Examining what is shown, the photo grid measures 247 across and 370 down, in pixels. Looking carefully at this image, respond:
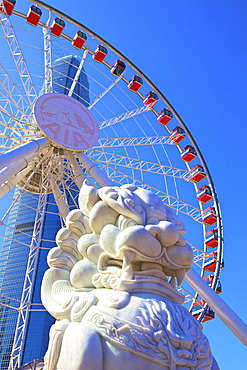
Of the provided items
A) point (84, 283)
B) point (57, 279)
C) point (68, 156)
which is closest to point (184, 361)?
point (84, 283)

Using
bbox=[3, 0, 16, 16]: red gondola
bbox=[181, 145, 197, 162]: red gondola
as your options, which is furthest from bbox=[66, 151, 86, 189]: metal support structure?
bbox=[3, 0, 16, 16]: red gondola

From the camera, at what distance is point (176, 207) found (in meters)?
18.5

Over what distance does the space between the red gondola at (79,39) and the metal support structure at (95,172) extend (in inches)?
252

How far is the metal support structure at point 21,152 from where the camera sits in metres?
11.8

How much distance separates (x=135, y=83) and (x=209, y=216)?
717cm

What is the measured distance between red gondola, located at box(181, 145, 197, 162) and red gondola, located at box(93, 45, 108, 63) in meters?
5.86

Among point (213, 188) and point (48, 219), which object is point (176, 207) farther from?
point (48, 219)

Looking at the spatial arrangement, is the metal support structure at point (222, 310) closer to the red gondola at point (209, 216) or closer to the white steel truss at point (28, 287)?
the white steel truss at point (28, 287)

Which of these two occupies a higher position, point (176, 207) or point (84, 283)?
point (176, 207)

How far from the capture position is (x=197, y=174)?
19281 mm

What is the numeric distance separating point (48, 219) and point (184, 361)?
53.9 m

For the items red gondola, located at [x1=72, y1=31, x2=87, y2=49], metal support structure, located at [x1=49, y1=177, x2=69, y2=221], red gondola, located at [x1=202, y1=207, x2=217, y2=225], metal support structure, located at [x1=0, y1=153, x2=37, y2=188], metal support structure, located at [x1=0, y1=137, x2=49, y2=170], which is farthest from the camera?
red gondola, located at [x1=202, y1=207, x2=217, y2=225]

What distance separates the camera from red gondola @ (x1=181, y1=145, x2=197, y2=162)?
19.4 m

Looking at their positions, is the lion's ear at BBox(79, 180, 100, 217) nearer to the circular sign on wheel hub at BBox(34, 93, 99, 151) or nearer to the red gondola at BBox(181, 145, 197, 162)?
the circular sign on wheel hub at BBox(34, 93, 99, 151)
